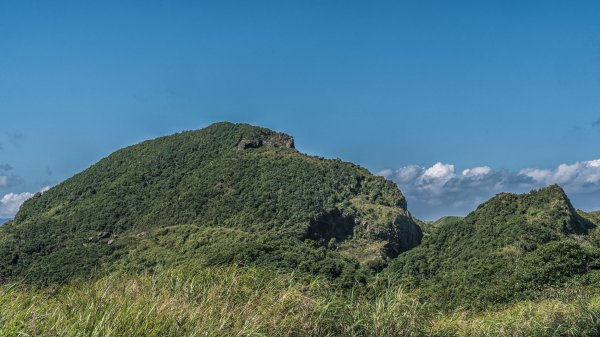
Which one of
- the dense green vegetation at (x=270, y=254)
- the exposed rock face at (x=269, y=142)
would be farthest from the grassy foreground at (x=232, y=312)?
the exposed rock face at (x=269, y=142)

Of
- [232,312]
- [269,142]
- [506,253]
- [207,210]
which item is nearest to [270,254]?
[506,253]

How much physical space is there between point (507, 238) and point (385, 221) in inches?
943

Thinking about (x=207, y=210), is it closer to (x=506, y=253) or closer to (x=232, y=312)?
(x=506, y=253)

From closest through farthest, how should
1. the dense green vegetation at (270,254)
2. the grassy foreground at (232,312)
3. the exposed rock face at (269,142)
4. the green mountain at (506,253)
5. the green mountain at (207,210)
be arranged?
the grassy foreground at (232,312) < the dense green vegetation at (270,254) < the green mountain at (506,253) < the green mountain at (207,210) < the exposed rock face at (269,142)

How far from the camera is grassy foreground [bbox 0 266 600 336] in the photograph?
5633 millimetres

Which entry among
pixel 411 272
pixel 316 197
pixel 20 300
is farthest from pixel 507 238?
pixel 20 300

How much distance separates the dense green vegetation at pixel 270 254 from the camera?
6641mm

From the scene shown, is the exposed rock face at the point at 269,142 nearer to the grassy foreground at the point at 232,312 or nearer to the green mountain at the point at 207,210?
the green mountain at the point at 207,210

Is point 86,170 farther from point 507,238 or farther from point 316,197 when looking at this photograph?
point 507,238

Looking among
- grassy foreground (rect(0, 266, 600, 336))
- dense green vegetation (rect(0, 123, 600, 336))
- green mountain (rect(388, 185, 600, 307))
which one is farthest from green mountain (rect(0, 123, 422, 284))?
grassy foreground (rect(0, 266, 600, 336))

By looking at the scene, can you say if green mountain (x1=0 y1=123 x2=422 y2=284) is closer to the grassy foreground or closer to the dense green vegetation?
the dense green vegetation

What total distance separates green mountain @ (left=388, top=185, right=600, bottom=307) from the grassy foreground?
12269mm

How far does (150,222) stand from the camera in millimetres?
75375

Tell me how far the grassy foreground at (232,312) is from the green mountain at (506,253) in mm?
12269
